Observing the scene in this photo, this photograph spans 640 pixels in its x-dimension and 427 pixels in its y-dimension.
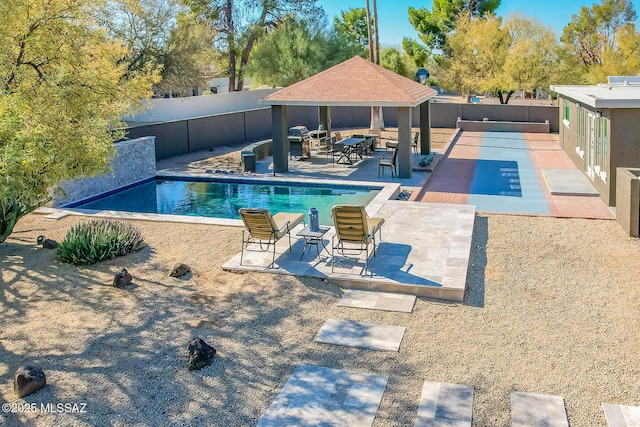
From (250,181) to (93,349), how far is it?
462 inches

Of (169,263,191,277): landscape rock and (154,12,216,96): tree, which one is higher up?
(154,12,216,96): tree

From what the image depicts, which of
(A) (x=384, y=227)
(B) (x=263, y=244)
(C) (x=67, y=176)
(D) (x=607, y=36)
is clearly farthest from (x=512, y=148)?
(D) (x=607, y=36)

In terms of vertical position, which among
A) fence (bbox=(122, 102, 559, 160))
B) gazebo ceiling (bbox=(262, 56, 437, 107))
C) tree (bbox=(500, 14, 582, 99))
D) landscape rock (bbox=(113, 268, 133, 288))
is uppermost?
tree (bbox=(500, 14, 582, 99))

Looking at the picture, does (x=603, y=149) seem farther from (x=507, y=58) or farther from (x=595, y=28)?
(x=595, y=28)

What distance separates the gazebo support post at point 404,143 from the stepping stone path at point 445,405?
41.6 ft

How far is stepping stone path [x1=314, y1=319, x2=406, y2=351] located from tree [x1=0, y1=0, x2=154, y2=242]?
4.40m

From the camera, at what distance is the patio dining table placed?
2189 cm

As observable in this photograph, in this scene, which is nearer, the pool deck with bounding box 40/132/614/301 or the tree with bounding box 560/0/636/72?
the pool deck with bounding box 40/132/614/301

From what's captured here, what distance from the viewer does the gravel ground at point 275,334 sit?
649cm

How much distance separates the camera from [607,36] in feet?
166

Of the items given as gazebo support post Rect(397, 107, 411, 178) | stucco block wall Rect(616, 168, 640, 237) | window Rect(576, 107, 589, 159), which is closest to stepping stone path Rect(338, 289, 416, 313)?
stucco block wall Rect(616, 168, 640, 237)

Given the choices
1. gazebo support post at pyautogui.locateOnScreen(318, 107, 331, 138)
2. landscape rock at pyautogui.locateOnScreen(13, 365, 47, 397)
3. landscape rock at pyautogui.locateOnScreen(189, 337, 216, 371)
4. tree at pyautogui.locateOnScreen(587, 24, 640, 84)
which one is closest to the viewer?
landscape rock at pyautogui.locateOnScreen(13, 365, 47, 397)

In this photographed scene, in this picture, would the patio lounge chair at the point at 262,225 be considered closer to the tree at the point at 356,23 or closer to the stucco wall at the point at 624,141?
the stucco wall at the point at 624,141

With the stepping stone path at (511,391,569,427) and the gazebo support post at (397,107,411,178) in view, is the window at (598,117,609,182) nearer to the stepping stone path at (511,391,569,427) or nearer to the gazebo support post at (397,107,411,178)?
the gazebo support post at (397,107,411,178)
